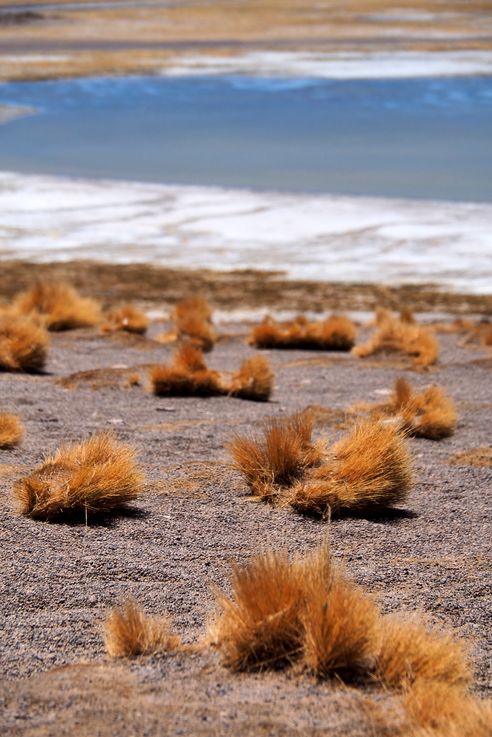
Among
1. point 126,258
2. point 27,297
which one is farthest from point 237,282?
point 27,297

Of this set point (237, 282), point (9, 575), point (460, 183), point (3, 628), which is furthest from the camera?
point (460, 183)

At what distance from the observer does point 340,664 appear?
131 inches

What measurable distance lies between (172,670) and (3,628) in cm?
62

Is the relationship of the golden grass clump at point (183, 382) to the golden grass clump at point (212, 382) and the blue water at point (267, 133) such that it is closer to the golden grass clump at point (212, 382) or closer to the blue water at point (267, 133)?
the golden grass clump at point (212, 382)

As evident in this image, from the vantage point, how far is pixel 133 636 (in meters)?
3.51

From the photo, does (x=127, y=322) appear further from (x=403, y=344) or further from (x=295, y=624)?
(x=295, y=624)

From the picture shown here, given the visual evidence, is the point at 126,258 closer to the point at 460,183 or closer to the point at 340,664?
the point at 460,183

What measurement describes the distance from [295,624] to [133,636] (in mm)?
477

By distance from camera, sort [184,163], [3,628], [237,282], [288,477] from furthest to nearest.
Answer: [184,163]
[237,282]
[288,477]
[3,628]

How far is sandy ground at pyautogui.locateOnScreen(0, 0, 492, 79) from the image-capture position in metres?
45.8

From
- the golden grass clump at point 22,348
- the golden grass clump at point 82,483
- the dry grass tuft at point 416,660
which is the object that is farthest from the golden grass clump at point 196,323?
the dry grass tuft at point 416,660

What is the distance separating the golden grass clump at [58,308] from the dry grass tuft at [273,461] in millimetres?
5772

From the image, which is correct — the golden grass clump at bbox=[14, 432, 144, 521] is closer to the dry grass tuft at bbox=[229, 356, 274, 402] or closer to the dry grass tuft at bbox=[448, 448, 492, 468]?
the dry grass tuft at bbox=[448, 448, 492, 468]

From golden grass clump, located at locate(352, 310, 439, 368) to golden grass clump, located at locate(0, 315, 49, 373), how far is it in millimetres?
2756
